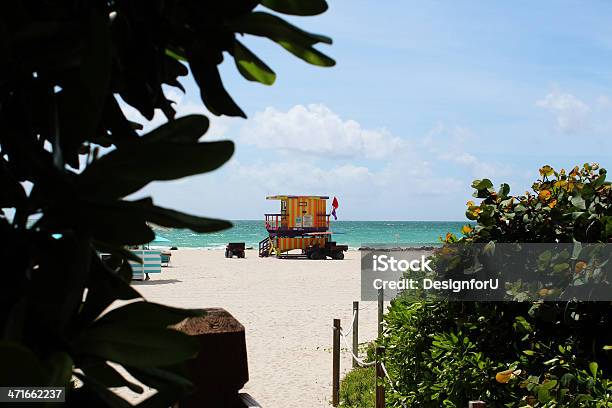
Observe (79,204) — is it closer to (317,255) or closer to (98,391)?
(98,391)

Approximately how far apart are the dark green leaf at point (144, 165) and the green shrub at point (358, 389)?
290 inches

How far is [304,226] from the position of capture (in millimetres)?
38031

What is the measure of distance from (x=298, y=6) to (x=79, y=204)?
0.45 m

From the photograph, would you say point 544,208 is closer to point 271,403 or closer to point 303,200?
Answer: point 271,403

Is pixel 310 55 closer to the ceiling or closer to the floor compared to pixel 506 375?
closer to the ceiling

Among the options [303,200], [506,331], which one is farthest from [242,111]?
[303,200]

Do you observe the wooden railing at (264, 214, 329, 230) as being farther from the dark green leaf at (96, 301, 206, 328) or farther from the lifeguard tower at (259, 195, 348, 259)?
the dark green leaf at (96, 301, 206, 328)

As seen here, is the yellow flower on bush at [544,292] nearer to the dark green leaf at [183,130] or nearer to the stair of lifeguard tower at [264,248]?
the dark green leaf at [183,130]

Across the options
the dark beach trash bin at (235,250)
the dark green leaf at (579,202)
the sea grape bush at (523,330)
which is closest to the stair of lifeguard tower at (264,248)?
the dark beach trash bin at (235,250)

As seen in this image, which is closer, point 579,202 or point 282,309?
point 579,202

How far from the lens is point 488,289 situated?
14.6ft

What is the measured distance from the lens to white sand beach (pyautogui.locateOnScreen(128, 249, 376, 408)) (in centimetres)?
942

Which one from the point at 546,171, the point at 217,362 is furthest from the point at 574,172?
the point at 217,362

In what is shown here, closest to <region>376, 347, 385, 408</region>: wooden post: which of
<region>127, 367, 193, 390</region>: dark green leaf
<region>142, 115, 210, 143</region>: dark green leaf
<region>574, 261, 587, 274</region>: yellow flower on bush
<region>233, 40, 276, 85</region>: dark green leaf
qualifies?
<region>574, 261, 587, 274</region>: yellow flower on bush
